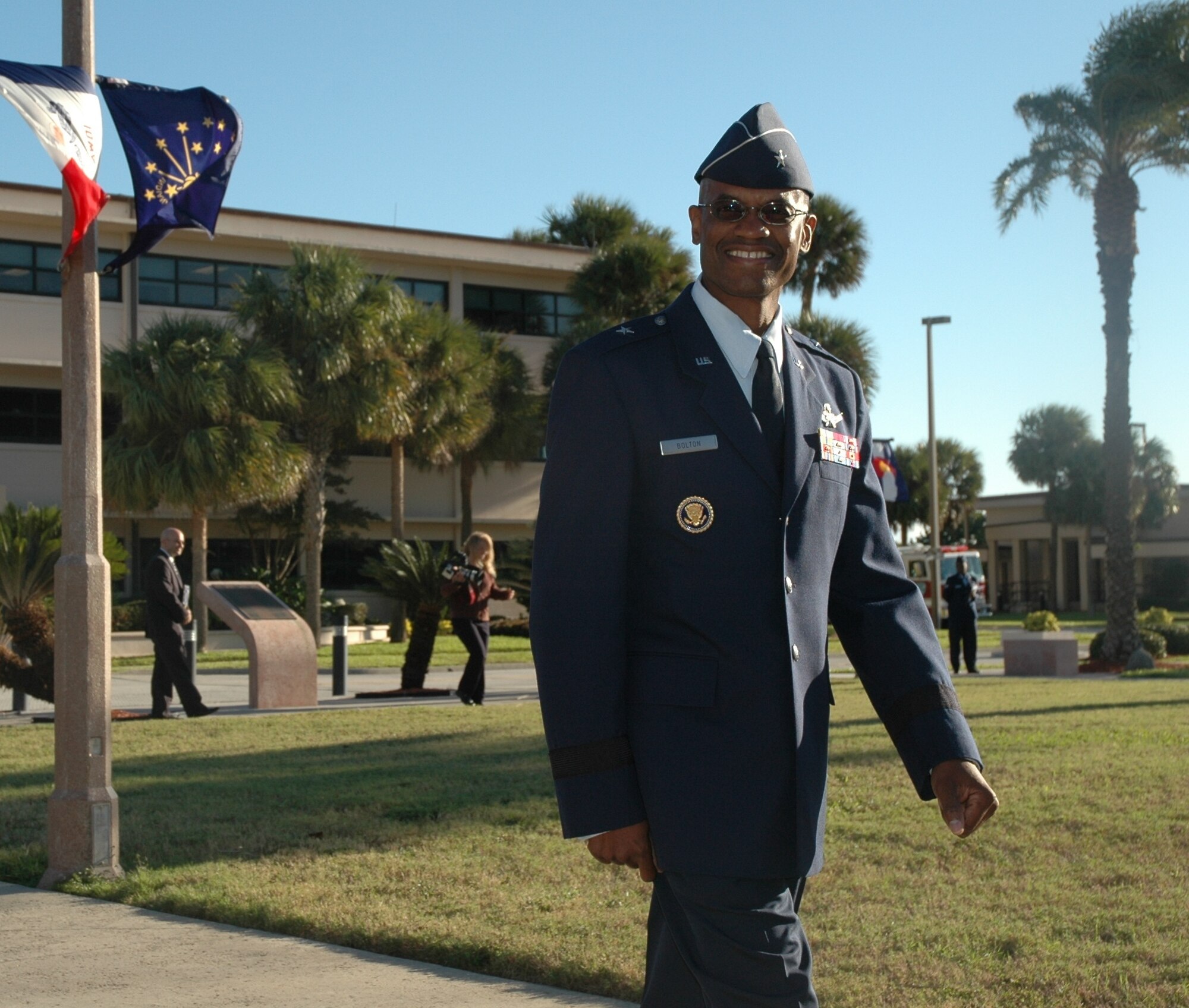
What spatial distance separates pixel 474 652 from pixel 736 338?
12587 millimetres

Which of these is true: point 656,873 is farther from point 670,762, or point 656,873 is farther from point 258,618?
point 258,618

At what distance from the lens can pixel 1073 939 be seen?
5.23 m

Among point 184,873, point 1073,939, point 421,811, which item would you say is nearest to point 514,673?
point 421,811

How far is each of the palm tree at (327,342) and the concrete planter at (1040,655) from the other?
52.0ft

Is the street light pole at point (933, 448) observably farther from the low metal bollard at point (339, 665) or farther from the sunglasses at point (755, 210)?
the sunglasses at point (755, 210)

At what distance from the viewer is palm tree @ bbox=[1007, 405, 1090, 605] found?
220ft

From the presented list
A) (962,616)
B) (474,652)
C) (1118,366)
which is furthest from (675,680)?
(1118,366)

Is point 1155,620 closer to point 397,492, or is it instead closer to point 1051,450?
point 397,492

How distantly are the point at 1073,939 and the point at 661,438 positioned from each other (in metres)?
3.27

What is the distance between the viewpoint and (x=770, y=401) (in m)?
3.08

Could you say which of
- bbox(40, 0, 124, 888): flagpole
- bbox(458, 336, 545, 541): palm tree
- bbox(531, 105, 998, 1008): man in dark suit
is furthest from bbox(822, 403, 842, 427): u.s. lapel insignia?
bbox(458, 336, 545, 541): palm tree

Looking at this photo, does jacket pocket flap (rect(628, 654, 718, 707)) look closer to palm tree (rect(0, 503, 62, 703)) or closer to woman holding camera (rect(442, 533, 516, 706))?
palm tree (rect(0, 503, 62, 703))

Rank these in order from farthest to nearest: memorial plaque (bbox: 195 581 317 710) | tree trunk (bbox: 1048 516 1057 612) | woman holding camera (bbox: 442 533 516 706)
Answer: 1. tree trunk (bbox: 1048 516 1057 612)
2. memorial plaque (bbox: 195 581 317 710)
3. woman holding camera (bbox: 442 533 516 706)

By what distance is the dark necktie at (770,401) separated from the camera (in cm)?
304
